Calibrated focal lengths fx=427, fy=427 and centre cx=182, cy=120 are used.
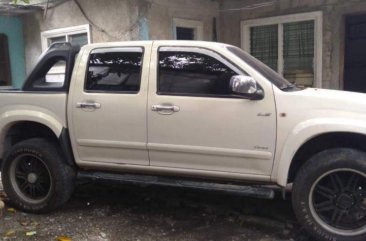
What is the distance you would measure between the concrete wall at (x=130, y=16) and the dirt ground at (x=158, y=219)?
3.71 metres

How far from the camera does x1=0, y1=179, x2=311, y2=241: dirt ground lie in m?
4.25

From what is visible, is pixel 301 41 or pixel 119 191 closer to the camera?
pixel 119 191

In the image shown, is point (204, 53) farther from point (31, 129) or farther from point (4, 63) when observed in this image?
point (4, 63)

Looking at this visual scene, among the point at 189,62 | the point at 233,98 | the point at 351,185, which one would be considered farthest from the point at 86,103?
the point at 351,185

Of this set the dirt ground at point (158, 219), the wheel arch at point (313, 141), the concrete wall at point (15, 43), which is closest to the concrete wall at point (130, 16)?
the concrete wall at point (15, 43)

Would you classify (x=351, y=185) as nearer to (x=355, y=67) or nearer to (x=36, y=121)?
(x=36, y=121)

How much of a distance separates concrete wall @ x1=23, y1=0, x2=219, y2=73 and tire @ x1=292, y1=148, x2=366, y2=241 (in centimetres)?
512

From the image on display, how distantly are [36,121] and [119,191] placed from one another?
157 cm

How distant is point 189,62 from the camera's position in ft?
14.0

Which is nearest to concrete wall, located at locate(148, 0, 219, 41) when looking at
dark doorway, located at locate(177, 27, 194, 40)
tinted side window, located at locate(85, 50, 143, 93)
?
dark doorway, located at locate(177, 27, 194, 40)

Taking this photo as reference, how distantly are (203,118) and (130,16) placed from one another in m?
4.59

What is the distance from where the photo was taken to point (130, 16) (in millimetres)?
8055

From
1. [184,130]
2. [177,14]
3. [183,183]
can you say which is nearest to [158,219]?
[183,183]

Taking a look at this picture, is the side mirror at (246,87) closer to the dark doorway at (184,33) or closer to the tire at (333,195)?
the tire at (333,195)
